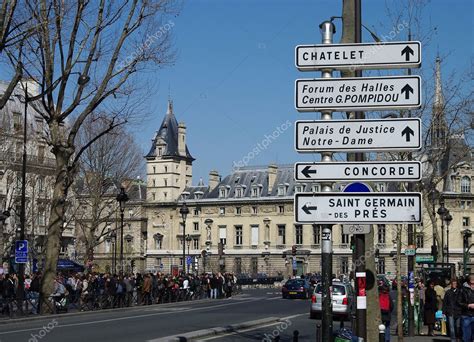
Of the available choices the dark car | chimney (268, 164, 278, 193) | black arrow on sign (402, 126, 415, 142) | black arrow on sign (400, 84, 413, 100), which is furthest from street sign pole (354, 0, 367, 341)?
chimney (268, 164, 278, 193)

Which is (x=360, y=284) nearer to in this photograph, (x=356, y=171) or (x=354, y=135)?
(x=356, y=171)

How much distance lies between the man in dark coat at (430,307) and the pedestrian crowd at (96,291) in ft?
51.6

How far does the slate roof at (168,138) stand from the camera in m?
130

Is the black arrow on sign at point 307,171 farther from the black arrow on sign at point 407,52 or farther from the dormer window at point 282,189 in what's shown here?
the dormer window at point 282,189

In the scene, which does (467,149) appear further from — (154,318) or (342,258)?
(342,258)

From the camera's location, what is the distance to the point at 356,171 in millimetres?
11469

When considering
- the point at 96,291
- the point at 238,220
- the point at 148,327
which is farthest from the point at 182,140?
the point at 148,327

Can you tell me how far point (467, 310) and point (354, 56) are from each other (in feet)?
30.8

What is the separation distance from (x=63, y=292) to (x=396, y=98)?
2804 cm

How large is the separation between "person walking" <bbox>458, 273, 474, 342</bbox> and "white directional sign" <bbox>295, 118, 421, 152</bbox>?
8.73 m

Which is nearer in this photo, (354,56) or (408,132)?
(408,132)

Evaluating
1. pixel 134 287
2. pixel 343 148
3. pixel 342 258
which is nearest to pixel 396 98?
pixel 343 148

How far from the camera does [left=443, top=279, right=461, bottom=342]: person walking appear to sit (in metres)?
19.6

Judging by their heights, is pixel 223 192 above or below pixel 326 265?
above
